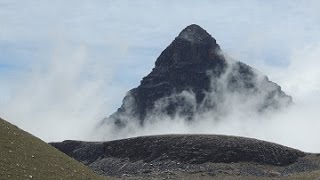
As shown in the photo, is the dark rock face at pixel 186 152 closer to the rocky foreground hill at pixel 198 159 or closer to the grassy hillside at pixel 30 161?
the rocky foreground hill at pixel 198 159

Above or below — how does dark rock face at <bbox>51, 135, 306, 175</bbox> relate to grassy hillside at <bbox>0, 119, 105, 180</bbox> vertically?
above

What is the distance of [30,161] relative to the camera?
55.8 meters

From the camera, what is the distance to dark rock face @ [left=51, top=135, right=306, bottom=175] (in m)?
130

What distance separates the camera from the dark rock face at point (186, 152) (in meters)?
130

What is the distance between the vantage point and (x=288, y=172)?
121188 millimetres

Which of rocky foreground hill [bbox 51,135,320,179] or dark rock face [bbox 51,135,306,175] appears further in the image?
dark rock face [bbox 51,135,306,175]

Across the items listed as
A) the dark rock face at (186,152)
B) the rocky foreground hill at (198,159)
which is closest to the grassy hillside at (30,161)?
the rocky foreground hill at (198,159)

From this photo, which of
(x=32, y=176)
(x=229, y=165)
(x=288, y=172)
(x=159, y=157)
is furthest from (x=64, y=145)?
(x=32, y=176)

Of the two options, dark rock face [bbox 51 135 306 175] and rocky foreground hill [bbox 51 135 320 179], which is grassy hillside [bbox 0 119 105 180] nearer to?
rocky foreground hill [bbox 51 135 320 179]

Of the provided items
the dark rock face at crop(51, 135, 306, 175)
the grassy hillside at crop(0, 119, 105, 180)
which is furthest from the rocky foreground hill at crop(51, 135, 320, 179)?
the grassy hillside at crop(0, 119, 105, 180)

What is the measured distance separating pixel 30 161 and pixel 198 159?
3047 inches

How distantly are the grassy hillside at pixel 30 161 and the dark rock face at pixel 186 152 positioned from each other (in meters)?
64.9

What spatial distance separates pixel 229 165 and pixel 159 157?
1805 cm

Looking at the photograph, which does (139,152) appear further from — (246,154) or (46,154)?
(46,154)
